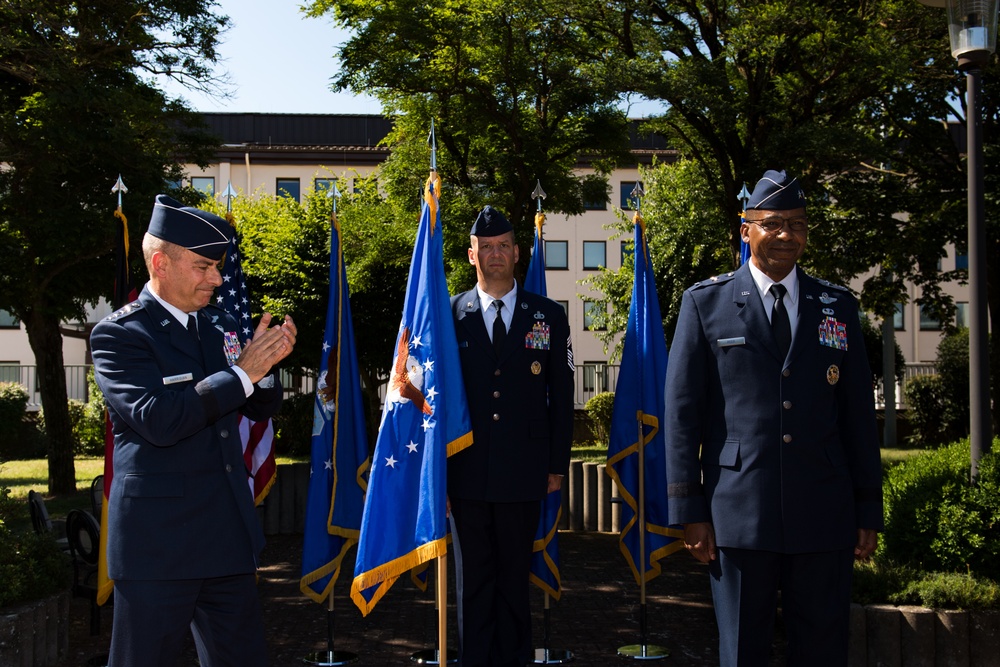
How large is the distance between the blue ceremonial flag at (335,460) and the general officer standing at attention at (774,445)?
328 cm

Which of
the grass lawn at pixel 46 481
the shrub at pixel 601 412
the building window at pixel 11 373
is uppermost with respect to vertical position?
the building window at pixel 11 373

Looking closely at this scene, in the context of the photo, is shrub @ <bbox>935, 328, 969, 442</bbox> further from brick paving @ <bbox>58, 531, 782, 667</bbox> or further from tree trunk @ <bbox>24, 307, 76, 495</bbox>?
tree trunk @ <bbox>24, 307, 76, 495</bbox>

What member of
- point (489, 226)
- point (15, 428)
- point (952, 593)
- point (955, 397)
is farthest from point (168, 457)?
point (15, 428)

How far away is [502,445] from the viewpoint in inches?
222

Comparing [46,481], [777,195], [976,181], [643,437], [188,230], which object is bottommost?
[46,481]

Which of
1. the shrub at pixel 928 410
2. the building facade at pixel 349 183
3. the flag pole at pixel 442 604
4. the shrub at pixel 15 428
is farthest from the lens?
the building facade at pixel 349 183

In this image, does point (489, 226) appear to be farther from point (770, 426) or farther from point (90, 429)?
point (90, 429)

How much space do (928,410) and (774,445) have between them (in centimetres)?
2230

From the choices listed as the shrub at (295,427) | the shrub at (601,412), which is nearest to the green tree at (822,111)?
the shrub at (601,412)

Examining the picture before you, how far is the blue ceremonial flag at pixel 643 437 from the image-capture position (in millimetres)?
7113

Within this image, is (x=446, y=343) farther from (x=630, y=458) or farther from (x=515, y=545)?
(x=630, y=458)

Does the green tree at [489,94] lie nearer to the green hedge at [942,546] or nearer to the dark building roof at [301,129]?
the green hedge at [942,546]

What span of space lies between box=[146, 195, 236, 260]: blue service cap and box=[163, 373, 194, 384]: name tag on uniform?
46 cm

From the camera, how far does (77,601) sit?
850 cm
